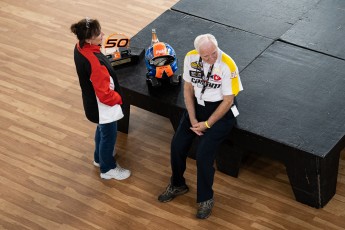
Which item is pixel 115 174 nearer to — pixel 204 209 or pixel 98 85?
pixel 204 209

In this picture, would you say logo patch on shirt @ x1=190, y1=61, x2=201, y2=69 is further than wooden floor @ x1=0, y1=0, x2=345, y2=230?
No

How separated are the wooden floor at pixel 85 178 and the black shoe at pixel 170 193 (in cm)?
3

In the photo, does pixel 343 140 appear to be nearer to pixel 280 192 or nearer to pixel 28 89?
pixel 280 192

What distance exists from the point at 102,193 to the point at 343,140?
1.57m

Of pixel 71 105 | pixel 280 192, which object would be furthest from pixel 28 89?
pixel 280 192

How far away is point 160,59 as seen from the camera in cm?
516

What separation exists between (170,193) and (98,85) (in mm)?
881

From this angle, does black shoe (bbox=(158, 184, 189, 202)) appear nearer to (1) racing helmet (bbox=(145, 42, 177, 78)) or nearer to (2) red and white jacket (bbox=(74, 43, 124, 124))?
(2) red and white jacket (bbox=(74, 43, 124, 124))

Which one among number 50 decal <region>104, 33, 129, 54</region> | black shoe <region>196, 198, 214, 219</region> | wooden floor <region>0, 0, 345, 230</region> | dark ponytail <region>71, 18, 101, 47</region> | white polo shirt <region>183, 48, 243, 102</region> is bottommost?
wooden floor <region>0, 0, 345, 230</region>

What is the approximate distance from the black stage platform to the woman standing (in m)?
0.41

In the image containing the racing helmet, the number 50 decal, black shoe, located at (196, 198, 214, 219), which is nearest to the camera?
black shoe, located at (196, 198, 214, 219)

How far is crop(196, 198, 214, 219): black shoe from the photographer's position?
4.87m

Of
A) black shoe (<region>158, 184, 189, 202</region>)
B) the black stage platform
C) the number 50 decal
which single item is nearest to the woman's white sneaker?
black shoe (<region>158, 184, 189, 202</region>)

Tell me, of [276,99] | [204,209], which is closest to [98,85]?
[204,209]
